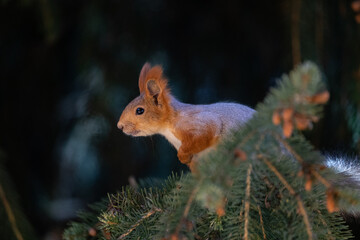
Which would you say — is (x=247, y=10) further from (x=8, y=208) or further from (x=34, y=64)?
(x=8, y=208)

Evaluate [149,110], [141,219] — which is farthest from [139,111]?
[141,219]

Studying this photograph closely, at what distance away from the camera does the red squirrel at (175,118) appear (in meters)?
1.13

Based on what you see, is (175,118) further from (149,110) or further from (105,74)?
(105,74)

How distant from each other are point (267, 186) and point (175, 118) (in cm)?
43

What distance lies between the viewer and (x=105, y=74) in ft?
5.73

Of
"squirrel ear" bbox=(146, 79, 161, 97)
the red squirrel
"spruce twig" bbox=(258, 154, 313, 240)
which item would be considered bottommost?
"spruce twig" bbox=(258, 154, 313, 240)

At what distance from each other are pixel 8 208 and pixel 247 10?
124 cm

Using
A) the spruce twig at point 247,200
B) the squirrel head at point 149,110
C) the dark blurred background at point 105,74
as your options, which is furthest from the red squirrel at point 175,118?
the dark blurred background at point 105,74

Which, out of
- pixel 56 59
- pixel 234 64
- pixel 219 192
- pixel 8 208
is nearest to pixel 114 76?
pixel 56 59

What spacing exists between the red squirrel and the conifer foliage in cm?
28

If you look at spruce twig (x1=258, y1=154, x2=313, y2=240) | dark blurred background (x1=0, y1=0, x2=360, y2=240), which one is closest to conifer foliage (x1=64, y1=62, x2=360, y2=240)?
spruce twig (x1=258, y1=154, x2=313, y2=240)

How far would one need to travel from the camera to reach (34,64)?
1.89 metres

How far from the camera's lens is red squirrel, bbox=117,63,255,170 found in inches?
44.4

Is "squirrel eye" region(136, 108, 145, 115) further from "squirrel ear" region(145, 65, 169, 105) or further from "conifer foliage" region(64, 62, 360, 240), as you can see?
"conifer foliage" region(64, 62, 360, 240)
